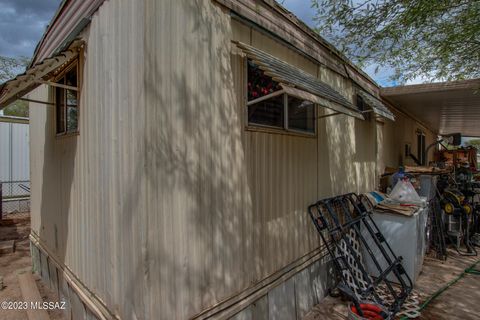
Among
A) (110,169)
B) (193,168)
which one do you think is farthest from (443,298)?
(110,169)

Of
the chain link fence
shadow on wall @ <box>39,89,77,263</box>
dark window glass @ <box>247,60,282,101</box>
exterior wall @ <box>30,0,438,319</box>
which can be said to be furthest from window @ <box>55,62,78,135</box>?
the chain link fence

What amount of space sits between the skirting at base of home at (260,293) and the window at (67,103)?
1772mm

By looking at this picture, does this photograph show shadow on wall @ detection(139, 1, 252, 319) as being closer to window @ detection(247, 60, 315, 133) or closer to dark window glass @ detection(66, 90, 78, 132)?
window @ detection(247, 60, 315, 133)

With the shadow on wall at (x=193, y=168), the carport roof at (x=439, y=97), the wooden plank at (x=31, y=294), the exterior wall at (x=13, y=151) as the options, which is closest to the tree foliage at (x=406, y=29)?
the carport roof at (x=439, y=97)

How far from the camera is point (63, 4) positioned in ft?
10.8

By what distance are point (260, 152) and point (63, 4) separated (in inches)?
115

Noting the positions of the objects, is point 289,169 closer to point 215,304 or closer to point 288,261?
point 288,261

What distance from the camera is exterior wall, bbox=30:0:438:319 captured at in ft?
6.51

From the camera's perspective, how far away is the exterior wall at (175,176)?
78.2 inches

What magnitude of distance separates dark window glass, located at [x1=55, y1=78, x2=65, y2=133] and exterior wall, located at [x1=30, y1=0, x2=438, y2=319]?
21.8 inches

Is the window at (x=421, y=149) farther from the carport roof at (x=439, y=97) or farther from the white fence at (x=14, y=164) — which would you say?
the white fence at (x=14, y=164)

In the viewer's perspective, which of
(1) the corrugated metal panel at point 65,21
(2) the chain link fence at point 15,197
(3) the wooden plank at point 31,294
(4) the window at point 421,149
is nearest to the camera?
(1) the corrugated metal panel at point 65,21

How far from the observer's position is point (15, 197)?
9336mm

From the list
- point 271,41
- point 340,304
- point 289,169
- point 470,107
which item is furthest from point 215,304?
point 470,107
